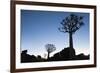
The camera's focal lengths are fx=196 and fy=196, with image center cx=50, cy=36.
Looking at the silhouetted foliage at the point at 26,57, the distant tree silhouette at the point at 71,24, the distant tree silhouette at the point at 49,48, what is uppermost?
the distant tree silhouette at the point at 71,24

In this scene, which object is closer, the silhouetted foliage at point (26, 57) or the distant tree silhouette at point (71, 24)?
the silhouetted foliage at point (26, 57)

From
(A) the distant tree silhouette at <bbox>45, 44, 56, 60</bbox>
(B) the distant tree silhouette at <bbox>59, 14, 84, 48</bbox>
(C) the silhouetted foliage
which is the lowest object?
(C) the silhouetted foliage

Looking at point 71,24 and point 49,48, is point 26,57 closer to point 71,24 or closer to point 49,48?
point 49,48

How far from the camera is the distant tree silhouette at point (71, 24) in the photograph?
6.27 ft

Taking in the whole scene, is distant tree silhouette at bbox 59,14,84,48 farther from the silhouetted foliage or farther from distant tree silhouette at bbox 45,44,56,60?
the silhouetted foliage

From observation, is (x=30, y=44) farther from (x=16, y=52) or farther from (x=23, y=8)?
(x=23, y=8)

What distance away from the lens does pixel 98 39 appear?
2037 millimetres

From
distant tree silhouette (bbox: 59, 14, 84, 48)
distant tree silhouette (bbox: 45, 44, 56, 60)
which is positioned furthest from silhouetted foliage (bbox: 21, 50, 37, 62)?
distant tree silhouette (bbox: 59, 14, 84, 48)

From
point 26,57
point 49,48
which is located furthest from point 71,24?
point 26,57

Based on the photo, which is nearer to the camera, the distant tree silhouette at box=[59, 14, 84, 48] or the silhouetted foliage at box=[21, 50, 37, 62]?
the silhouetted foliage at box=[21, 50, 37, 62]

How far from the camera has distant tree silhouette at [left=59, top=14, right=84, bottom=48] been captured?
1911 mm

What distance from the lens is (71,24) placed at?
1.94 m

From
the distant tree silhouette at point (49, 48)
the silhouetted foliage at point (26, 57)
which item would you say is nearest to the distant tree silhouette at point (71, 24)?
the distant tree silhouette at point (49, 48)

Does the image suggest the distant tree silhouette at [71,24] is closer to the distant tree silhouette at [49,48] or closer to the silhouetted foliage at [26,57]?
the distant tree silhouette at [49,48]
